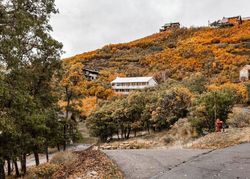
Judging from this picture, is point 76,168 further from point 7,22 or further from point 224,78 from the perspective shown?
point 224,78

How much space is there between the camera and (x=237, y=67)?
295 feet

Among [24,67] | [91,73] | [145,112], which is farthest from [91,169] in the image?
[91,73]

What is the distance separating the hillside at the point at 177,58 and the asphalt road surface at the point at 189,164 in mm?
47549

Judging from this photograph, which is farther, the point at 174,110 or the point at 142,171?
the point at 174,110

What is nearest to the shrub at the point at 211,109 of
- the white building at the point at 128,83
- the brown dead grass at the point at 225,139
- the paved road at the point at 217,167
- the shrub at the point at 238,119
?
the shrub at the point at 238,119

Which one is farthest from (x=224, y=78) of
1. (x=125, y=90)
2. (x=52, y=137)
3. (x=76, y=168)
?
(x=76, y=168)

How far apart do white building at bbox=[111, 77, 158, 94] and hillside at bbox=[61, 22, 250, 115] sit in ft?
8.39

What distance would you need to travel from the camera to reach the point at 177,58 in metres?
116

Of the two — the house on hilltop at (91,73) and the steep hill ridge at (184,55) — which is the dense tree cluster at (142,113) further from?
the house on hilltop at (91,73)

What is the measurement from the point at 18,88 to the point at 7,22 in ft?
10.8

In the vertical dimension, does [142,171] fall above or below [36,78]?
below

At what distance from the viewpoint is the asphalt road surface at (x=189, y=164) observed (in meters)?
14.5

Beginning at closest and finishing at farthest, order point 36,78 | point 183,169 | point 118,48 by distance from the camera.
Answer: point 183,169
point 36,78
point 118,48

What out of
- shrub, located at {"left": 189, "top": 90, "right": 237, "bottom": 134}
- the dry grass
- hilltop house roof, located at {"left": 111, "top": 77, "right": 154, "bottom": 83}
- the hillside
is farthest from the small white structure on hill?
shrub, located at {"left": 189, "top": 90, "right": 237, "bottom": 134}
